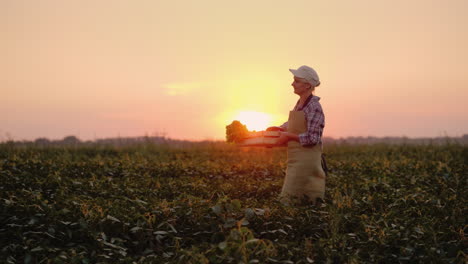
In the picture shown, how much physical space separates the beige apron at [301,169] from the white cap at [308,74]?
0.48 metres

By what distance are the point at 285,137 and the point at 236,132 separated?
81 centimetres

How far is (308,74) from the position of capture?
6766 millimetres

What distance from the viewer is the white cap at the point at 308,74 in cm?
676

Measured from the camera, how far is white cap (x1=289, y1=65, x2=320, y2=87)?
6762mm

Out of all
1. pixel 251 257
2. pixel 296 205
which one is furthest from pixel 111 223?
pixel 296 205

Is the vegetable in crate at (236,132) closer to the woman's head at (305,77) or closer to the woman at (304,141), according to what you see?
the woman at (304,141)

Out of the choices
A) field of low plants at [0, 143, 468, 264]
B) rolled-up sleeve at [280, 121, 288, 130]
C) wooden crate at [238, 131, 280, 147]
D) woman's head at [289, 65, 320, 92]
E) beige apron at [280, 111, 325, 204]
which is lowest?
field of low plants at [0, 143, 468, 264]

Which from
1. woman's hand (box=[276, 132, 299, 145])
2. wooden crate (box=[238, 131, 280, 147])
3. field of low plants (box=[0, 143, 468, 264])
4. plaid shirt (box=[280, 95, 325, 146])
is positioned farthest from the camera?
wooden crate (box=[238, 131, 280, 147])

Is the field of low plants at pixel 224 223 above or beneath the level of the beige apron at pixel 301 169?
beneath

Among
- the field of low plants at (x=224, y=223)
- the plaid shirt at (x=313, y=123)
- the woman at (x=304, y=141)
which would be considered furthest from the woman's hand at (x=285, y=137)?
the field of low plants at (x=224, y=223)

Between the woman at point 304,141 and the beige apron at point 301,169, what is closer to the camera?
the woman at point 304,141

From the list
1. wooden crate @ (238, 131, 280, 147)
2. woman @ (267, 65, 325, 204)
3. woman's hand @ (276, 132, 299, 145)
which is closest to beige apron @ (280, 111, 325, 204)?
woman @ (267, 65, 325, 204)

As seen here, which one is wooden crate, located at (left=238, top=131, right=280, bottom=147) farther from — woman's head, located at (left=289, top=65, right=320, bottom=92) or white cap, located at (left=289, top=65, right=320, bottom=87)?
white cap, located at (left=289, top=65, right=320, bottom=87)

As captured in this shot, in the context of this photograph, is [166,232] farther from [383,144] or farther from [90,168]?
[383,144]
